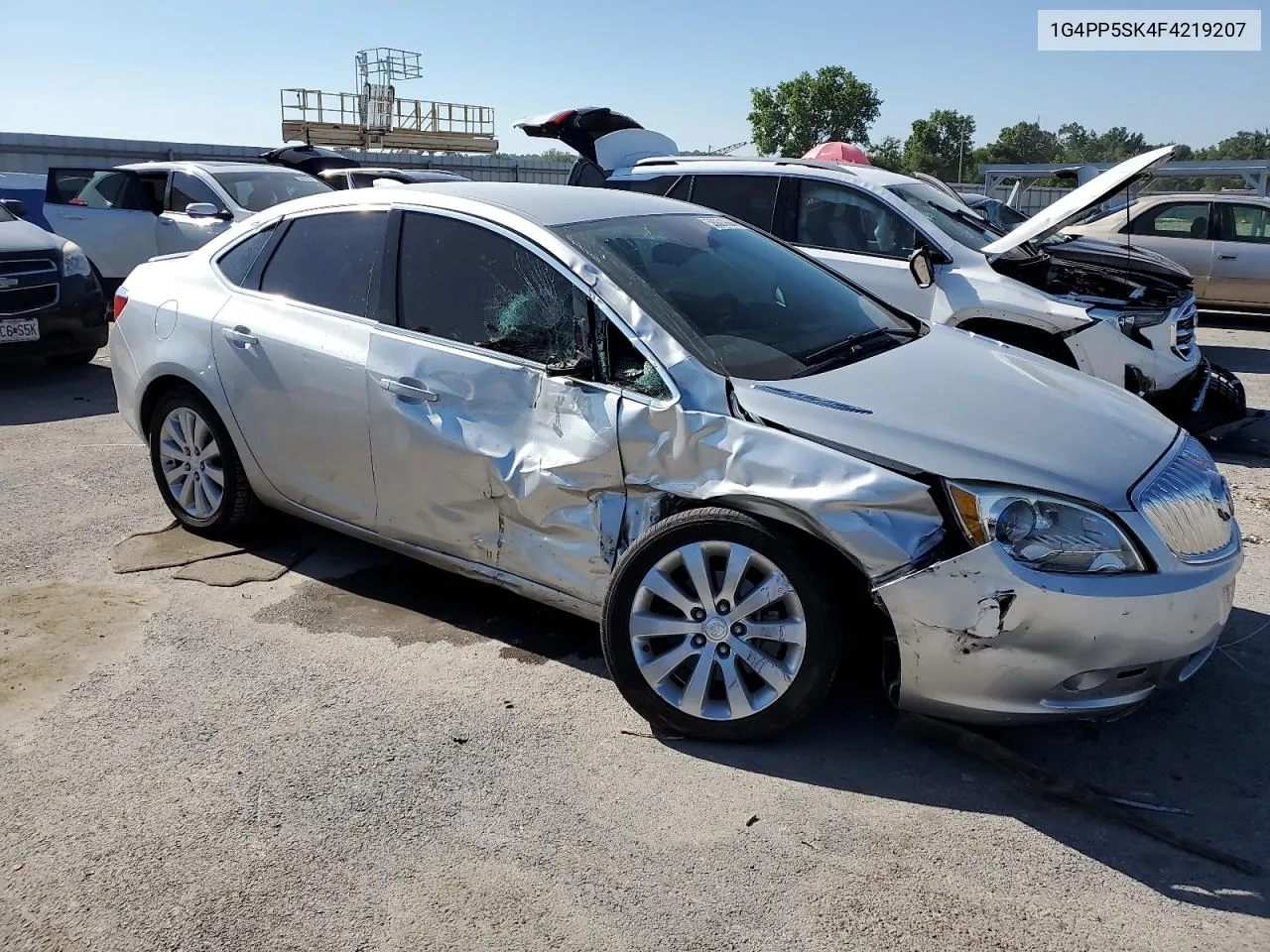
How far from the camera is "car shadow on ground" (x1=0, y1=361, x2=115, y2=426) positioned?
8.02 m

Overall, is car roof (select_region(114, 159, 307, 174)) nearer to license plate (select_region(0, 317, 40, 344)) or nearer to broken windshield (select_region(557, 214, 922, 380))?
license plate (select_region(0, 317, 40, 344))

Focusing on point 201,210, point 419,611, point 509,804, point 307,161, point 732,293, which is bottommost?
point 509,804

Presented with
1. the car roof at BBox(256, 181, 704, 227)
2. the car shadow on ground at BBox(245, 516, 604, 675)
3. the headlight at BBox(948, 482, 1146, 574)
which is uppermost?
the car roof at BBox(256, 181, 704, 227)

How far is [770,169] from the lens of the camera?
8.03m

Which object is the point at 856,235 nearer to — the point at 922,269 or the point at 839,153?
the point at 922,269

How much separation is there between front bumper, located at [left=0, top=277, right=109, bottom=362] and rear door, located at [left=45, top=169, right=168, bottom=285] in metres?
2.69

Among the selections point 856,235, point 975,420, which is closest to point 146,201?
point 856,235

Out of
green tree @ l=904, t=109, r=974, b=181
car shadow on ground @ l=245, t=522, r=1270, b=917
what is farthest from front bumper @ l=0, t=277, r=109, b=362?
green tree @ l=904, t=109, r=974, b=181

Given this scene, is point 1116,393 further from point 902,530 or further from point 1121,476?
point 902,530

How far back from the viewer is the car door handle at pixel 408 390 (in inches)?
157

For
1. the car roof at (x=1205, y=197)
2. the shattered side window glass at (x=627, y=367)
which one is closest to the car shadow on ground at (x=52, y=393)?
the shattered side window glass at (x=627, y=367)

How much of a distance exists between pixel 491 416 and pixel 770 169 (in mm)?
4900

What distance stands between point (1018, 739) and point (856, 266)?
4807 mm

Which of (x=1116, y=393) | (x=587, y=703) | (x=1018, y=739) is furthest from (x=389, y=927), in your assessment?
(x=1116, y=393)
